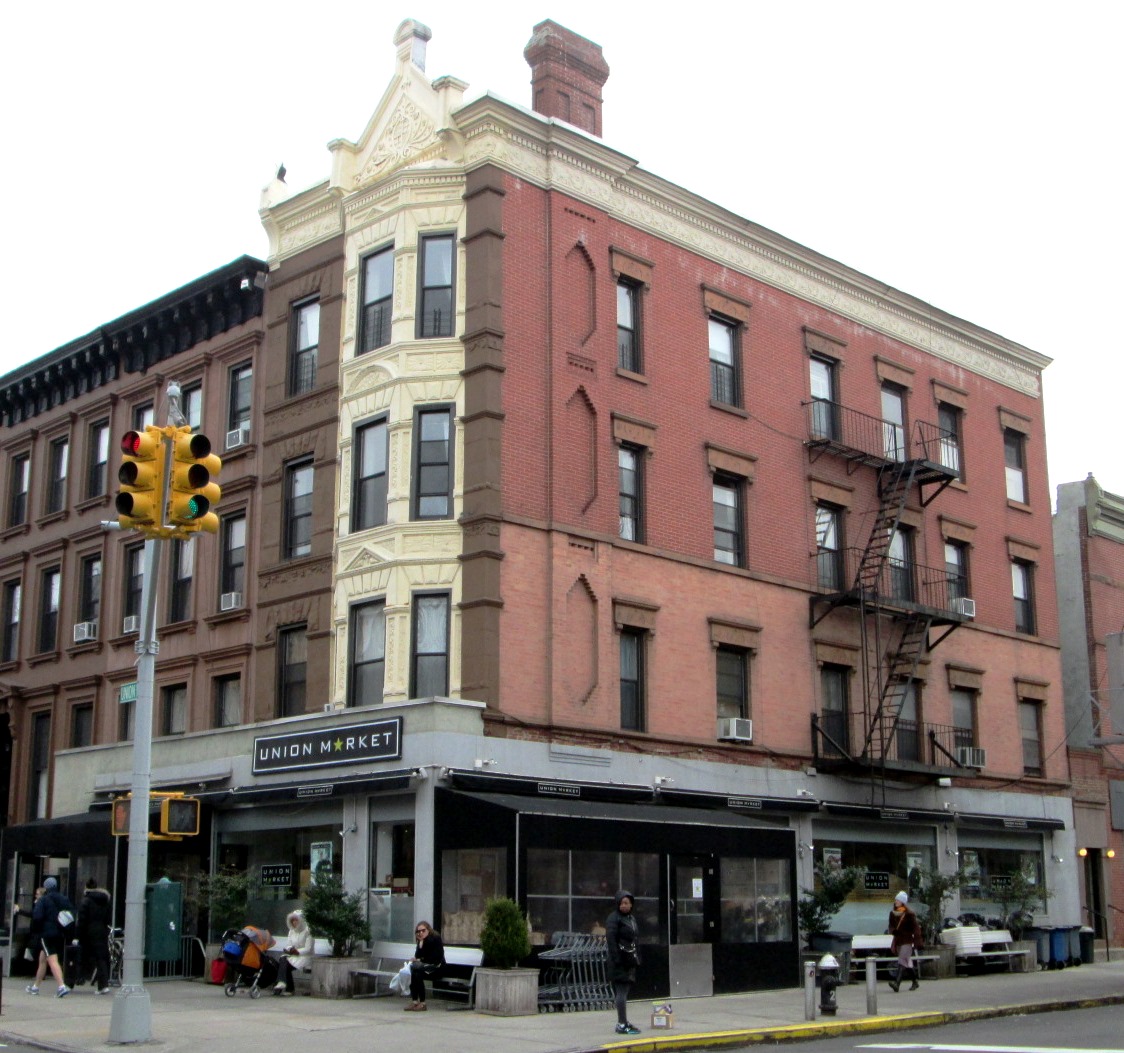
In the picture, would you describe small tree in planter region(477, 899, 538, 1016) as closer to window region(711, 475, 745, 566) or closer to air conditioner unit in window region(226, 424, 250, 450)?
window region(711, 475, 745, 566)

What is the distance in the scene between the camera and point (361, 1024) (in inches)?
788

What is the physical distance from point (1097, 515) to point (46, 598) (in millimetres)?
27195

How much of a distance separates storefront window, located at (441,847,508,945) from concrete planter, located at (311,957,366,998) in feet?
5.37

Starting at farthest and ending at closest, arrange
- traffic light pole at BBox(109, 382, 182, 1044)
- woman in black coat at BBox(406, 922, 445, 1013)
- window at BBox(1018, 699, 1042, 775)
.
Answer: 1. window at BBox(1018, 699, 1042, 775)
2. woman in black coat at BBox(406, 922, 445, 1013)
3. traffic light pole at BBox(109, 382, 182, 1044)

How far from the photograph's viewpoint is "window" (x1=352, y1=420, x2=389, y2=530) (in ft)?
90.2

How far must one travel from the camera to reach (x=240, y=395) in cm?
3177

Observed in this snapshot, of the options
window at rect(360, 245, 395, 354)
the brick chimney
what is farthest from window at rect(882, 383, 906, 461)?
window at rect(360, 245, 395, 354)

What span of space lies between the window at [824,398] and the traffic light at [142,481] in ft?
62.6

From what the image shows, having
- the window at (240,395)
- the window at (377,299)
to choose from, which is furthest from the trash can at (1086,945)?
the window at (240,395)

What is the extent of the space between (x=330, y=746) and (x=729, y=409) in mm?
10762

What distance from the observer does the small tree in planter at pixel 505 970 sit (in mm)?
20859

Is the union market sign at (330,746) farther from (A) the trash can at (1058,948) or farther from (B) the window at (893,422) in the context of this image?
(A) the trash can at (1058,948)

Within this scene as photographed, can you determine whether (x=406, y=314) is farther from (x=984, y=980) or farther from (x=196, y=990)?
(x=984, y=980)

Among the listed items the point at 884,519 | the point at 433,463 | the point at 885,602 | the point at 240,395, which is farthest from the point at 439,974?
the point at 884,519
